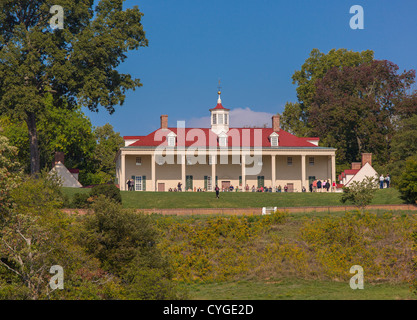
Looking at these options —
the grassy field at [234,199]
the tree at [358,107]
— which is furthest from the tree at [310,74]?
the grassy field at [234,199]

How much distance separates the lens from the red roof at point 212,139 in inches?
2638

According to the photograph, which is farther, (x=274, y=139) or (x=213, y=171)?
(x=274, y=139)

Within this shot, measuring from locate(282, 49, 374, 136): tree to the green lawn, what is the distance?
56.1m

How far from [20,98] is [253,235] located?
2167 centimetres

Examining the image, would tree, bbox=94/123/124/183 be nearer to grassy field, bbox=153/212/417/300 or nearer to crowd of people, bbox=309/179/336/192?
crowd of people, bbox=309/179/336/192

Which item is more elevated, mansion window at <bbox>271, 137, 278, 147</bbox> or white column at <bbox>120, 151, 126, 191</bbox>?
mansion window at <bbox>271, 137, 278, 147</bbox>

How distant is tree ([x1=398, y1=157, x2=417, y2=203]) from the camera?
4078 centimetres

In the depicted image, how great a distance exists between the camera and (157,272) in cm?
2170

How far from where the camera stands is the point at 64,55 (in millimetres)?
48125

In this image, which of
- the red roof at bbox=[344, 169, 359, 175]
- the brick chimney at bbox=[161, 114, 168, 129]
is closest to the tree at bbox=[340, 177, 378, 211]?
the red roof at bbox=[344, 169, 359, 175]

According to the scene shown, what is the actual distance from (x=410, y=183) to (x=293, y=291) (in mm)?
18501

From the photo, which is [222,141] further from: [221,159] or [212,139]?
[221,159]

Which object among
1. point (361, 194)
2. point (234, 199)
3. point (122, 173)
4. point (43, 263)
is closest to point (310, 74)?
point (122, 173)
